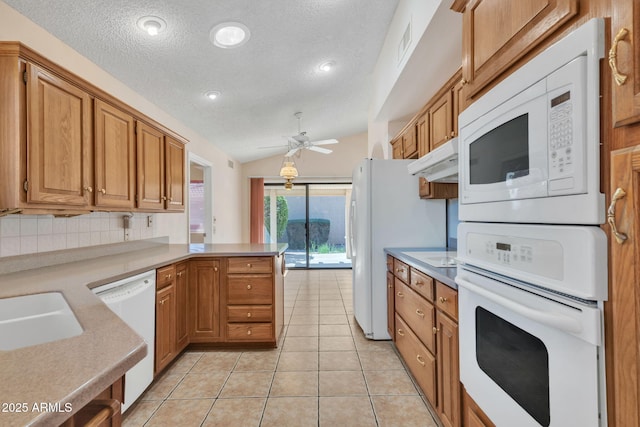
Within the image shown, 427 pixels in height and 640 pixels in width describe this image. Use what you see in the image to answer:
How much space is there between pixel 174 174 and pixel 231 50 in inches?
52.0

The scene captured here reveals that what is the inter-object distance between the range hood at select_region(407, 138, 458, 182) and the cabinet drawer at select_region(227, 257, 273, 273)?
1.49 m

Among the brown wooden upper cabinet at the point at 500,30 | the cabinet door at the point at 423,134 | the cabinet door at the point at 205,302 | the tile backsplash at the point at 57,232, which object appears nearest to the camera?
the brown wooden upper cabinet at the point at 500,30

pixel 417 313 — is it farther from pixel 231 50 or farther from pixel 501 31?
pixel 231 50

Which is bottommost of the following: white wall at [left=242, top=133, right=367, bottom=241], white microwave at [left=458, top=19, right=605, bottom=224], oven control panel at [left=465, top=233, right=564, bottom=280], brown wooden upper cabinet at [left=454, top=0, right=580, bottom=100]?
oven control panel at [left=465, top=233, right=564, bottom=280]

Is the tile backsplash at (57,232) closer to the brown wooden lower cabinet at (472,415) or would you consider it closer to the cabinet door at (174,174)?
the cabinet door at (174,174)

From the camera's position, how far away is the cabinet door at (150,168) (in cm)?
238

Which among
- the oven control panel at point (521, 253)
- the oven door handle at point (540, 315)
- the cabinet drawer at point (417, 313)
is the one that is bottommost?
the cabinet drawer at point (417, 313)

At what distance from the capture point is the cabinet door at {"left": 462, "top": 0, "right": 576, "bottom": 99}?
0.79 metres

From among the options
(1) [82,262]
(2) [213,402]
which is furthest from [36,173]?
(2) [213,402]

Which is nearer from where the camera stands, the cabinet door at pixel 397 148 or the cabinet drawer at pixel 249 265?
the cabinet drawer at pixel 249 265

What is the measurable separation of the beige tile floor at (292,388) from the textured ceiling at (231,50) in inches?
97.6

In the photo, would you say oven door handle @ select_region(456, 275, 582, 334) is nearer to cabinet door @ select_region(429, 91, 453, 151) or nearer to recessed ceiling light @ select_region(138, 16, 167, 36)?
cabinet door @ select_region(429, 91, 453, 151)

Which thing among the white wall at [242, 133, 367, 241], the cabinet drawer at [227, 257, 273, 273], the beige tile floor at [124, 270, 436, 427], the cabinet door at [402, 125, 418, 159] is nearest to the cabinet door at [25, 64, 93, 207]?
the cabinet drawer at [227, 257, 273, 273]

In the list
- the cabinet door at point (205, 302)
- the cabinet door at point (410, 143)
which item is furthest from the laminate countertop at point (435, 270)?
the cabinet door at point (205, 302)
